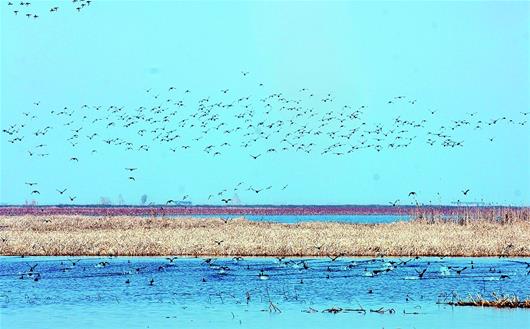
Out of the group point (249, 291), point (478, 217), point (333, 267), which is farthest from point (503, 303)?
point (478, 217)

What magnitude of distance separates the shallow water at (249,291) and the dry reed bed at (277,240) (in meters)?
1.33

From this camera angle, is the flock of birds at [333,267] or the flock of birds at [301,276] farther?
the flock of birds at [333,267]

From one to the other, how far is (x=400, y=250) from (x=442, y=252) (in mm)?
1583

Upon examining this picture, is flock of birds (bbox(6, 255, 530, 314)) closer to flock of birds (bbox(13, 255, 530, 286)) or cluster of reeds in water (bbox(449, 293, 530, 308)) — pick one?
flock of birds (bbox(13, 255, 530, 286))

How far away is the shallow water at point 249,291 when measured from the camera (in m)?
23.9

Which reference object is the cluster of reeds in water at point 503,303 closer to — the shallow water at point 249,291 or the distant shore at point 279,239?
the shallow water at point 249,291

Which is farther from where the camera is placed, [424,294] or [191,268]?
[191,268]

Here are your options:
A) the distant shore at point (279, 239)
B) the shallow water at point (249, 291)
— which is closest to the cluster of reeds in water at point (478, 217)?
the distant shore at point (279, 239)

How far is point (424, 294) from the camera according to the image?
1156 inches

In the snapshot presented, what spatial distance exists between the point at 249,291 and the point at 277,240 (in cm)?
1373

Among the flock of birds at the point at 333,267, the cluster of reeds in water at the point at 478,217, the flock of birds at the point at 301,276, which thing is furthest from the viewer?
the cluster of reeds in water at the point at 478,217

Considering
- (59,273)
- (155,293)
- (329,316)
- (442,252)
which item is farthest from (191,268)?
(329,316)

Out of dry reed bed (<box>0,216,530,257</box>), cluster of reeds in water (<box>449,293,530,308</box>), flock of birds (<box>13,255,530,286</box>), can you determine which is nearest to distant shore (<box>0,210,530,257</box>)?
dry reed bed (<box>0,216,530,257</box>)

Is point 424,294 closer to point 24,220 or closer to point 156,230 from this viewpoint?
point 156,230
